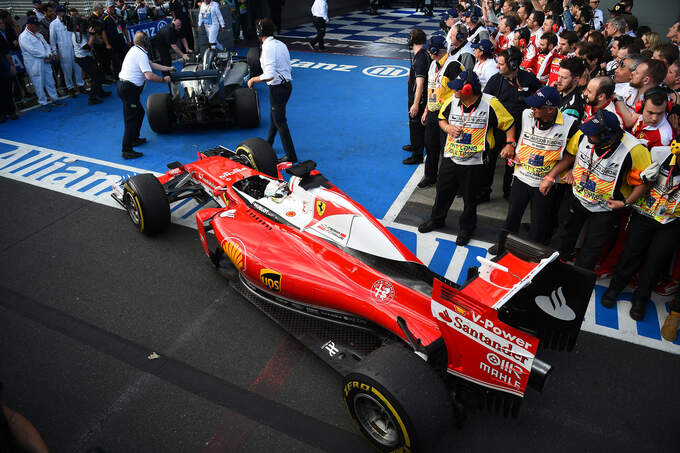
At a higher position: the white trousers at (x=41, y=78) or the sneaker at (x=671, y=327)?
the white trousers at (x=41, y=78)

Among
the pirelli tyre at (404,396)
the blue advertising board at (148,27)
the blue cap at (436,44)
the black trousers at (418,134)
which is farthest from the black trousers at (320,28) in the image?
the pirelli tyre at (404,396)

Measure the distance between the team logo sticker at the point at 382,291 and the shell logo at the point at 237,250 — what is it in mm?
1278

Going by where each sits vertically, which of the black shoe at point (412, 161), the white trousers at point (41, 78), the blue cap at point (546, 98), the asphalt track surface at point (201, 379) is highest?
the blue cap at point (546, 98)

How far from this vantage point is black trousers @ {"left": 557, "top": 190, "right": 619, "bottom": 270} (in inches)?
168

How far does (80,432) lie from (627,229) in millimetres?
5014

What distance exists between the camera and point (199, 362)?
393 centimetres

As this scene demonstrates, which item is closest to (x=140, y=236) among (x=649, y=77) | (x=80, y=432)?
(x=80, y=432)

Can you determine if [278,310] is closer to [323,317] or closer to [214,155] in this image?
[323,317]

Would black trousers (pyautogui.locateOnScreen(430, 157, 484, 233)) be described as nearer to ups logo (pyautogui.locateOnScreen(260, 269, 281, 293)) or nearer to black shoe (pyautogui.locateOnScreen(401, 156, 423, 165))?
black shoe (pyautogui.locateOnScreen(401, 156, 423, 165))

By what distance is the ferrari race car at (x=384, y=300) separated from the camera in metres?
2.81

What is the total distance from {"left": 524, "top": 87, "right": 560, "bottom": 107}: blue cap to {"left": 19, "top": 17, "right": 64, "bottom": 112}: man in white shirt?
1000cm

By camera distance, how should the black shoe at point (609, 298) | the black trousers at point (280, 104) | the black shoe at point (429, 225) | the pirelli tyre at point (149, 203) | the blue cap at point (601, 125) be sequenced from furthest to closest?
1. the black trousers at point (280, 104)
2. the black shoe at point (429, 225)
3. the pirelli tyre at point (149, 203)
4. the black shoe at point (609, 298)
5. the blue cap at point (601, 125)

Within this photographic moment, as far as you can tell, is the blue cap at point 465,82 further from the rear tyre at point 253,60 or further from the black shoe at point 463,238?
the rear tyre at point 253,60

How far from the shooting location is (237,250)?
422 cm
